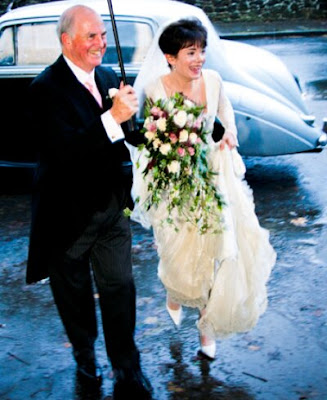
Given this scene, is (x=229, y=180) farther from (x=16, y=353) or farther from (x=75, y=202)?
(x=16, y=353)

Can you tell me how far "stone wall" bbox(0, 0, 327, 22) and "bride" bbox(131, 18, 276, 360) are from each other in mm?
14037

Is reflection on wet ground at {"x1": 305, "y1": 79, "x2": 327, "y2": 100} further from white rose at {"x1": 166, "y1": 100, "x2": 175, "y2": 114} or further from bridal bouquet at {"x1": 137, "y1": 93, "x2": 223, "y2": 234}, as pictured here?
white rose at {"x1": 166, "y1": 100, "x2": 175, "y2": 114}

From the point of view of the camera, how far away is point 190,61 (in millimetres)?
3840

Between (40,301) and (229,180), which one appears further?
(40,301)

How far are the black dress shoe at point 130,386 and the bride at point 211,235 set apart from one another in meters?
0.50

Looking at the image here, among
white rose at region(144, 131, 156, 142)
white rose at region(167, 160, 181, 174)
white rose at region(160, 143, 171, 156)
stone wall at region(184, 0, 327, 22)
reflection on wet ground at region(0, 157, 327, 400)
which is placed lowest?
reflection on wet ground at region(0, 157, 327, 400)

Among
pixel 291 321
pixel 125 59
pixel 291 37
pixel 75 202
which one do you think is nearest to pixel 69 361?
pixel 75 202

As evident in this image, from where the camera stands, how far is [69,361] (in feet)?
13.7

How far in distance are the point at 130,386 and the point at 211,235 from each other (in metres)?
0.97

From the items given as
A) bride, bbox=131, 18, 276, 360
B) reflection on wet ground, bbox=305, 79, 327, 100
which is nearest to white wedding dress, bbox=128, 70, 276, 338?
bride, bbox=131, 18, 276, 360

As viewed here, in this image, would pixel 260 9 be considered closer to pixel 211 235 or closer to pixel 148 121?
pixel 211 235

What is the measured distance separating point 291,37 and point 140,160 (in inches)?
497

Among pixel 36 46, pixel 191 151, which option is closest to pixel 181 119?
pixel 191 151

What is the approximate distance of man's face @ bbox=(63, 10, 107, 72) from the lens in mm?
3328
